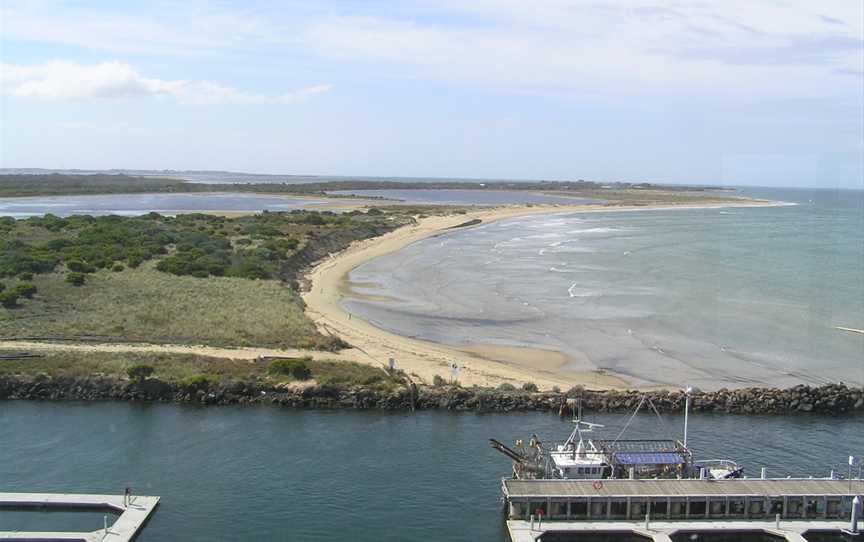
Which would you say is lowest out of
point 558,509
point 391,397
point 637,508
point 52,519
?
point 52,519

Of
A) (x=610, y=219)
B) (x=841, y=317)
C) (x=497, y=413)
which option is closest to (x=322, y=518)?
(x=497, y=413)

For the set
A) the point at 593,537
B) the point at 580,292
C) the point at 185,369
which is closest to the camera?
the point at 593,537

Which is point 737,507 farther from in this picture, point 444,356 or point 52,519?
point 52,519

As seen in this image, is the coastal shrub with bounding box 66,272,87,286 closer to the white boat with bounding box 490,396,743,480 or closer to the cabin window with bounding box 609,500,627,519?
the white boat with bounding box 490,396,743,480

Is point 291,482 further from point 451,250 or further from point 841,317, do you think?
point 451,250

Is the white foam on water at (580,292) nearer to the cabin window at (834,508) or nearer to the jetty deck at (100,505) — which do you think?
the cabin window at (834,508)

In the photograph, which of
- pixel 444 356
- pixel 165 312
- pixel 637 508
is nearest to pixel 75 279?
pixel 165 312

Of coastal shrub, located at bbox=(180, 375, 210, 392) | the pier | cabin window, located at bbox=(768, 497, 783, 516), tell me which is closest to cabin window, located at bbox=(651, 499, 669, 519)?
the pier
